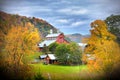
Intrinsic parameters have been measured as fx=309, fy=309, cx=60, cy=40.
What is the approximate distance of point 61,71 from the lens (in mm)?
5102

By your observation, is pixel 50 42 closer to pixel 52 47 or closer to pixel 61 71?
pixel 52 47

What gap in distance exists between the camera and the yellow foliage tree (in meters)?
5.13

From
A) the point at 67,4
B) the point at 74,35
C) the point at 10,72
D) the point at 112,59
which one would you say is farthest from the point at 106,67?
the point at 10,72

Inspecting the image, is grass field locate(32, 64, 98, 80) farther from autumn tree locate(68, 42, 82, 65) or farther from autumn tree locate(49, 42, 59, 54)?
autumn tree locate(49, 42, 59, 54)

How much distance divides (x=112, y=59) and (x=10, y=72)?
1.72 metres

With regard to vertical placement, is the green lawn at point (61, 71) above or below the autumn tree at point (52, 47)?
below

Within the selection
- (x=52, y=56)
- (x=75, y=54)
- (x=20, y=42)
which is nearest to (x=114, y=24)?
(x=75, y=54)

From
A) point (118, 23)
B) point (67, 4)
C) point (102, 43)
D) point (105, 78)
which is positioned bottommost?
point (105, 78)

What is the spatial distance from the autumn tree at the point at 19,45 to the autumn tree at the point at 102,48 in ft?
3.00

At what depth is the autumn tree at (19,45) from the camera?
511 centimetres

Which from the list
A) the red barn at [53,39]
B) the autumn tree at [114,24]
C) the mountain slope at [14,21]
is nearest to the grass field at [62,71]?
the red barn at [53,39]

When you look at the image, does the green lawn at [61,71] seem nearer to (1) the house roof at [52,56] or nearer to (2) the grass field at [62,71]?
(2) the grass field at [62,71]

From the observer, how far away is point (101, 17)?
5137 millimetres

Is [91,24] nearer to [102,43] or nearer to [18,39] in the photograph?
[102,43]
